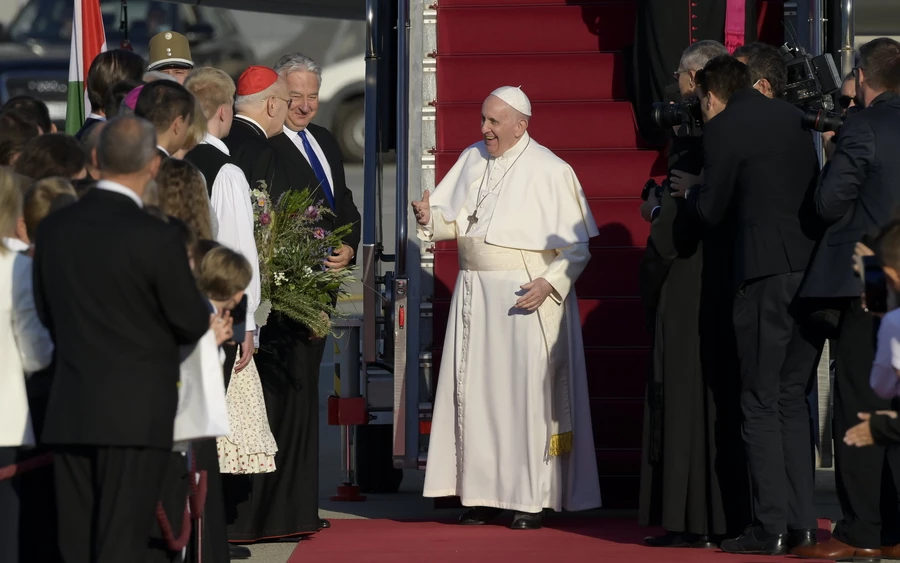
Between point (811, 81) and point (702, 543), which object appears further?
point (811, 81)

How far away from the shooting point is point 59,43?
1914 cm

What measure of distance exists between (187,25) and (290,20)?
1194 millimetres

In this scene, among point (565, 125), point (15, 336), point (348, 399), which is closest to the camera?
point (15, 336)

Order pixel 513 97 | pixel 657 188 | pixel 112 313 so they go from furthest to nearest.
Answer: pixel 513 97 → pixel 657 188 → pixel 112 313

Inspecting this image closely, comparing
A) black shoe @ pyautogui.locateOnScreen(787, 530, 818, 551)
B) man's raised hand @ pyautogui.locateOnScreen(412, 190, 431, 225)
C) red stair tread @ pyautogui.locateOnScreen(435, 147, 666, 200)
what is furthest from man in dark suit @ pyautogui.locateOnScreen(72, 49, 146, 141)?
black shoe @ pyautogui.locateOnScreen(787, 530, 818, 551)

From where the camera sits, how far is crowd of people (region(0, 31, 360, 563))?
15.2 feet

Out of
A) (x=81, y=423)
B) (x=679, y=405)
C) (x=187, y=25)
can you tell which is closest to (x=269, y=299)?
(x=679, y=405)

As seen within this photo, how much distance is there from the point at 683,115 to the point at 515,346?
1.33m

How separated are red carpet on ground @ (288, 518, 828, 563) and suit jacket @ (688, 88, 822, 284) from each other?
118 cm

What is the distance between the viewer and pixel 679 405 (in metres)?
6.96

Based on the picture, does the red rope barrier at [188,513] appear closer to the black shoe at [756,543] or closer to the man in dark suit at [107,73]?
the man in dark suit at [107,73]

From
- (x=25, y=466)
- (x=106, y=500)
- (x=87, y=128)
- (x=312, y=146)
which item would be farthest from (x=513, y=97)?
Answer: (x=106, y=500)

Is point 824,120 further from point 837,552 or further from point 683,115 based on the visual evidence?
point 837,552

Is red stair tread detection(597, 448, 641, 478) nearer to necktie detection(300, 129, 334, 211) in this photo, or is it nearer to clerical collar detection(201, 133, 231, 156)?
necktie detection(300, 129, 334, 211)
